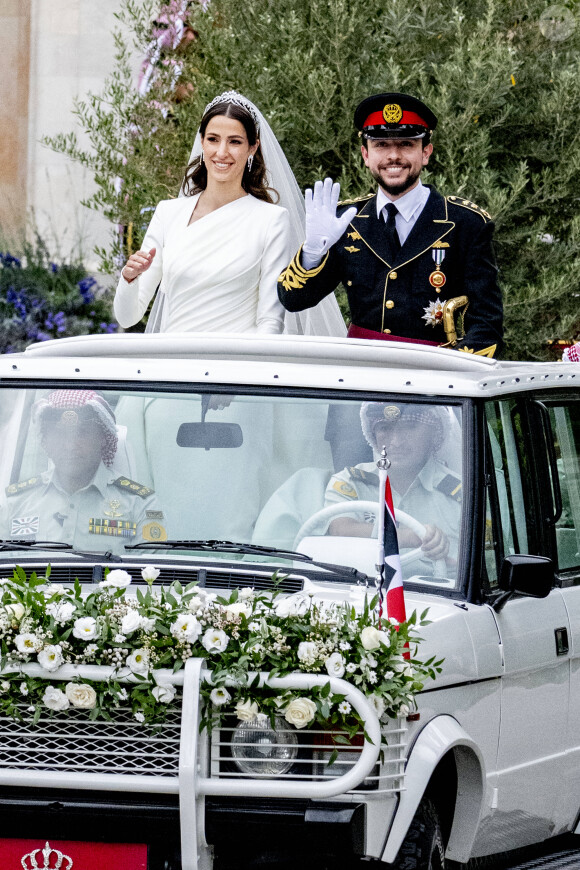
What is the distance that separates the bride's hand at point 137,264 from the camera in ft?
22.6

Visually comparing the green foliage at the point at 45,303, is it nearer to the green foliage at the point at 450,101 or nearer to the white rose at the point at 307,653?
the green foliage at the point at 450,101

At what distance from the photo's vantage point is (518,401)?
5.45m

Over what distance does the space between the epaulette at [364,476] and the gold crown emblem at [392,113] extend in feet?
7.42

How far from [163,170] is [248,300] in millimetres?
5456

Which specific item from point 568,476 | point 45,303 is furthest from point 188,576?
point 45,303

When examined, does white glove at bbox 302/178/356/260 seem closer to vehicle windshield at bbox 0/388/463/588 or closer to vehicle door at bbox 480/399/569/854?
vehicle door at bbox 480/399/569/854

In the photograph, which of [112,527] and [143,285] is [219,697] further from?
[143,285]

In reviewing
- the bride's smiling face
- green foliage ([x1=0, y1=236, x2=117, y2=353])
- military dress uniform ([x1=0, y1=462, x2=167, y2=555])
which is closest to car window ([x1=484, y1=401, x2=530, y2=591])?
military dress uniform ([x1=0, y1=462, x2=167, y2=555])

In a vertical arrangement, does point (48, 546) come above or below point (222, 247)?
below

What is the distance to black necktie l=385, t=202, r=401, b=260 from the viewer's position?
22.0 feet

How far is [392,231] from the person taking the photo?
671cm

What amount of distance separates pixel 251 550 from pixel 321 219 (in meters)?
2.14

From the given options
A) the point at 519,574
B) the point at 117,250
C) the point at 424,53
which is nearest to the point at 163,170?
the point at 117,250

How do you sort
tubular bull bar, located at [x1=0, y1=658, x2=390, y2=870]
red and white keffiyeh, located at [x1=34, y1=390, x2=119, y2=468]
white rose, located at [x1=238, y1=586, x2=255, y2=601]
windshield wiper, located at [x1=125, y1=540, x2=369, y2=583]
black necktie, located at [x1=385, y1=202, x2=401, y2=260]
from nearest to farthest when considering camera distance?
tubular bull bar, located at [x1=0, y1=658, x2=390, y2=870], white rose, located at [x1=238, y1=586, x2=255, y2=601], windshield wiper, located at [x1=125, y1=540, x2=369, y2=583], red and white keffiyeh, located at [x1=34, y1=390, x2=119, y2=468], black necktie, located at [x1=385, y1=202, x2=401, y2=260]
